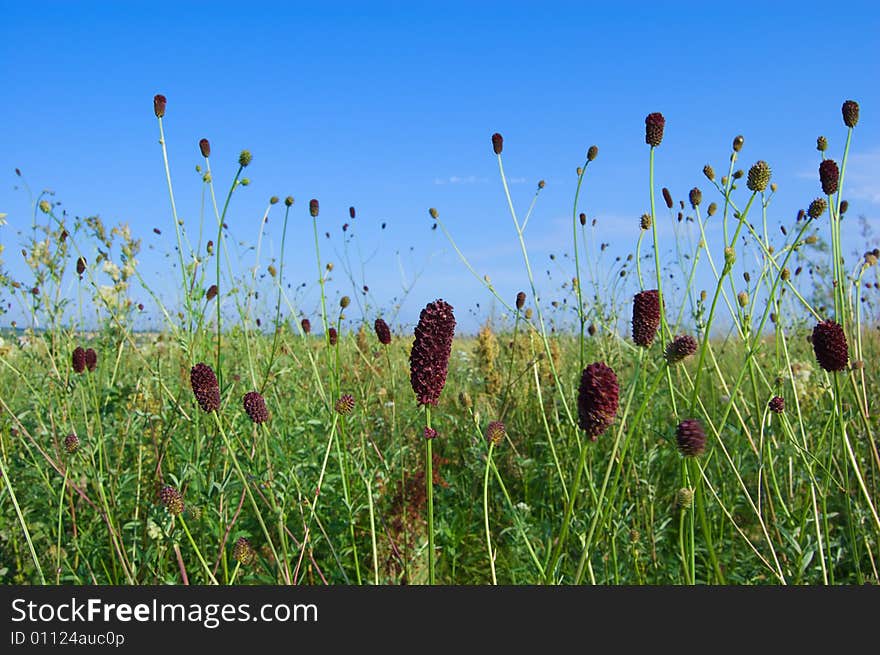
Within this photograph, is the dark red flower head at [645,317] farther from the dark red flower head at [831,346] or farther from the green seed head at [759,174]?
the green seed head at [759,174]

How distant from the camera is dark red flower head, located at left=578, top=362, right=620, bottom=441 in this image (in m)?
1.16

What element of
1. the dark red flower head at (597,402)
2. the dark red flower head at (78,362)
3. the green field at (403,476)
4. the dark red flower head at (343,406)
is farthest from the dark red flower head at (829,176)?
the dark red flower head at (78,362)

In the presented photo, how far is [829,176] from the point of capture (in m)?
1.99

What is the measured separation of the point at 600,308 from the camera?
3287 mm

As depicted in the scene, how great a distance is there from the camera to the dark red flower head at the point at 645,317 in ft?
4.87

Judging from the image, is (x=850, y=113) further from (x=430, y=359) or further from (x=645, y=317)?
(x=430, y=359)

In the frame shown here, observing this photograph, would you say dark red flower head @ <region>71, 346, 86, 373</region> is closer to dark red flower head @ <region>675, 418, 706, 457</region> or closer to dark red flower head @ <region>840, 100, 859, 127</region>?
dark red flower head @ <region>675, 418, 706, 457</region>

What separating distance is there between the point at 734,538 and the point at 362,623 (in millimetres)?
2104

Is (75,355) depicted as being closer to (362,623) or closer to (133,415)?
(133,415)

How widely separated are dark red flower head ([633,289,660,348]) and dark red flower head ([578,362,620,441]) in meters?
0.33

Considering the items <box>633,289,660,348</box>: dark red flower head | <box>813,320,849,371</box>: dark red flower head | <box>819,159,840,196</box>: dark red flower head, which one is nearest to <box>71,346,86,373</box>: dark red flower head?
<box>633,289,660,348</box>: dark red flower head

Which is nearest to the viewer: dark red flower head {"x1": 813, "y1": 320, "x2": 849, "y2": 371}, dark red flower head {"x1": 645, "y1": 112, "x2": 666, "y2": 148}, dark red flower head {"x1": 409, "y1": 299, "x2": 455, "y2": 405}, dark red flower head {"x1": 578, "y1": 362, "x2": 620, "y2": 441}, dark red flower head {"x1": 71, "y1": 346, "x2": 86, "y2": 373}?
dark red flower head {"x1": 578, "y1": 362, "x2": 620, "y2": 441}

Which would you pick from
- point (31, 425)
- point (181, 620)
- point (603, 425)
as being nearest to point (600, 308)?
point (603, 425)

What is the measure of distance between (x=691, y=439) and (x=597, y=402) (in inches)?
13.0
